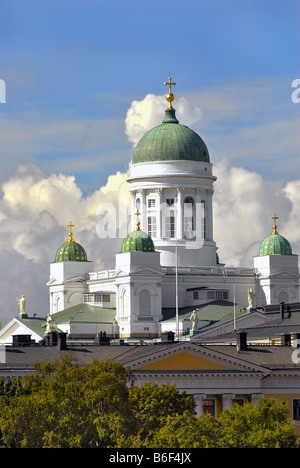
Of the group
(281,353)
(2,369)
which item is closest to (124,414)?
(2,369)

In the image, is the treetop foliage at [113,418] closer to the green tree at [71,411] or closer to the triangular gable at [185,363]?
the green tree at [71,411]

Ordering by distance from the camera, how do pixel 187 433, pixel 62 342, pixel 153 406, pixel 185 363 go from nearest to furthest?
pixel 187 433, pixel 153 406, pixel 185 363, pixel 62 342

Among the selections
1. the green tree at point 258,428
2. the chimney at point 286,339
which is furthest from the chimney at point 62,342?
the green tree at point 258,428

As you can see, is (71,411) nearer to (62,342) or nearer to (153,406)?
(153,406)

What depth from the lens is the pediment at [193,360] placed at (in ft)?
458

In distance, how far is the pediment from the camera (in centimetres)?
13950

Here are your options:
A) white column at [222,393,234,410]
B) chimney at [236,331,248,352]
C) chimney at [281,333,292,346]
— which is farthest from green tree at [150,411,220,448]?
chimney at [281,333,292,346]

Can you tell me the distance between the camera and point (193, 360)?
14062 centimetres

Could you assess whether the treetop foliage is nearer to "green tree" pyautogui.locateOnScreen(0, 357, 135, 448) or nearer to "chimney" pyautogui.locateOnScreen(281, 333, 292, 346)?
"green tree" pyautogui.locateOnScreen(0, 357, 135, 448)

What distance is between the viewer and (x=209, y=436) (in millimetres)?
107312

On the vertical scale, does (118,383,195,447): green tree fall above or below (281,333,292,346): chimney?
below

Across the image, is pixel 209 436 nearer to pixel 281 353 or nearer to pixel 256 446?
pixel 256 446

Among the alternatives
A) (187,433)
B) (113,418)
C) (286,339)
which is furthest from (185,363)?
(187,433)

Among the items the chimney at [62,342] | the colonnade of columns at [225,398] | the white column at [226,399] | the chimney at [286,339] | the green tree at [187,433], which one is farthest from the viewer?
the chimney at [286,339]
